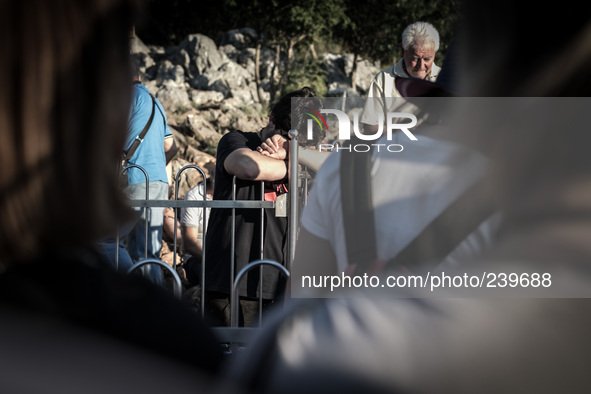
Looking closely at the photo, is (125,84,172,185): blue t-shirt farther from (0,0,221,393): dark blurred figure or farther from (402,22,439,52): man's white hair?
(0,0,221,393): dark blurred figure

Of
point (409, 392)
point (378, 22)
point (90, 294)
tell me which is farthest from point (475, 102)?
point (378, 22)

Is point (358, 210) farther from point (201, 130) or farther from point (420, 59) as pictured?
point (201, 130)

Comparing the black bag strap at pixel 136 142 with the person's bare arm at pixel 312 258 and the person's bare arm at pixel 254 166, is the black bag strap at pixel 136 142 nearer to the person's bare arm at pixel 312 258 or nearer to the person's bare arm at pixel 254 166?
the person's bare arm at pixel 254 166

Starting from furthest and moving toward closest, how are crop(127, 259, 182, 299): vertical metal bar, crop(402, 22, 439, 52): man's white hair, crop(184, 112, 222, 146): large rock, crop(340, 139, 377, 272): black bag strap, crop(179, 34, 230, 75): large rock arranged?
crop(179, 34, 230, 75): large rock → crop(184, 112, 222, 146): large rock → crop(402, 22, 439, 52): man's white hair → crop(127, 259, 182, 299): vertical metal bar → crop(340, 139, 377, 272): black bag strap

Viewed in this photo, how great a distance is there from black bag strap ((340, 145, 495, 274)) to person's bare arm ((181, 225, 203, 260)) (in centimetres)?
442

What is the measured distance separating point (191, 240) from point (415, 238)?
4.76 metres

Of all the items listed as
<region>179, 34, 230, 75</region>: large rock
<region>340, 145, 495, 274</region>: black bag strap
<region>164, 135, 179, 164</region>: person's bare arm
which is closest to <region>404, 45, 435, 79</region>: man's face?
<region>164, 135, 179, 164</region>: person's bare arm

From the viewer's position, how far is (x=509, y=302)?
2.48 ft

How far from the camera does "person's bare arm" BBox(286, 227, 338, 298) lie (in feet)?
4.37

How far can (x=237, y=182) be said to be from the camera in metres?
4.27

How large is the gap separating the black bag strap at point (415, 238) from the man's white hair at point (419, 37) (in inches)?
156

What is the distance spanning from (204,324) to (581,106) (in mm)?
569

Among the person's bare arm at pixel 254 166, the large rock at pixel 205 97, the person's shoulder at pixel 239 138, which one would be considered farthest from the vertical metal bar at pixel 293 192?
the large rock at pixel 205 97

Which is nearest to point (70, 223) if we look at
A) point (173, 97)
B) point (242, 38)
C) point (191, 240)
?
point (191, 240)
